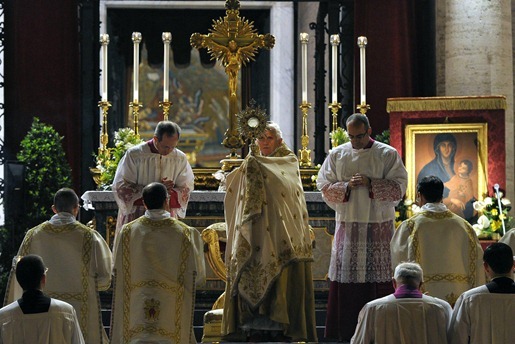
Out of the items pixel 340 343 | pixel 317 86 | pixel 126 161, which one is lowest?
pixel 340 343

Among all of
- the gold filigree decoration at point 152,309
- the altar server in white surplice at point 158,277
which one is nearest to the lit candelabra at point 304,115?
the altar server in white surplice at point 158,277

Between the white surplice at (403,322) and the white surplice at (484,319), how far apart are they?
0.30ft

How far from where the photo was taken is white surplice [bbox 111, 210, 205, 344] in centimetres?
925

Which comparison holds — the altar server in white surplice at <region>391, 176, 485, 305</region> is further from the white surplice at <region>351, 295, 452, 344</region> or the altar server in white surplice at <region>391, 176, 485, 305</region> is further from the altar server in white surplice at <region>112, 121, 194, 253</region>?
the altar server in white surplice at <region>112, 121, 194, 253</region>

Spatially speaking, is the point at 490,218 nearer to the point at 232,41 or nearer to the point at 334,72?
the point at 334,72

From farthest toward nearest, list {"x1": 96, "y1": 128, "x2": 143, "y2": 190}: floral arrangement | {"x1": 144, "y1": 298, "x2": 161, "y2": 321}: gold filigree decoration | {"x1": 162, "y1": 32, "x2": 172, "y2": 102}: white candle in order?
{"x1": 96, "y1": 128, "x2": 143, "y2": 190}: floral arrangement < {"x1": 162, "y1": 32, "x2": 172, "y2": 102}: white candle < {"x1": 144, "y1": 298, "x2": 161, "y2": 321}: gold filigree decoration

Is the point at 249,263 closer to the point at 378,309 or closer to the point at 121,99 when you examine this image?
the point at 378,309

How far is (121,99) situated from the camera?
1853 cm

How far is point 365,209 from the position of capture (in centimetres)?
1035

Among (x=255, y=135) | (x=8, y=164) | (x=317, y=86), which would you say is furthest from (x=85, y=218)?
(x=255, y=135)

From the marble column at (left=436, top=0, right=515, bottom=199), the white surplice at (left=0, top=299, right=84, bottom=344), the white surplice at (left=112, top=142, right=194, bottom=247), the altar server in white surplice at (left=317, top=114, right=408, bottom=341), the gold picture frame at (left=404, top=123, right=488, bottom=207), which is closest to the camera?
the white surplice at (left=0, top=299, right=84, bottom=344)

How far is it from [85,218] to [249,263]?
584 centimetres

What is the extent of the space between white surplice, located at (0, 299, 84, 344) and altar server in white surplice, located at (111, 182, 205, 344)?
→ 1742mm

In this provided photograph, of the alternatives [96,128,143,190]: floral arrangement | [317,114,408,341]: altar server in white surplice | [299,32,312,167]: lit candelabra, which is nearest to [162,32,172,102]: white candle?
[96,128,143,190]: floral arrangement
